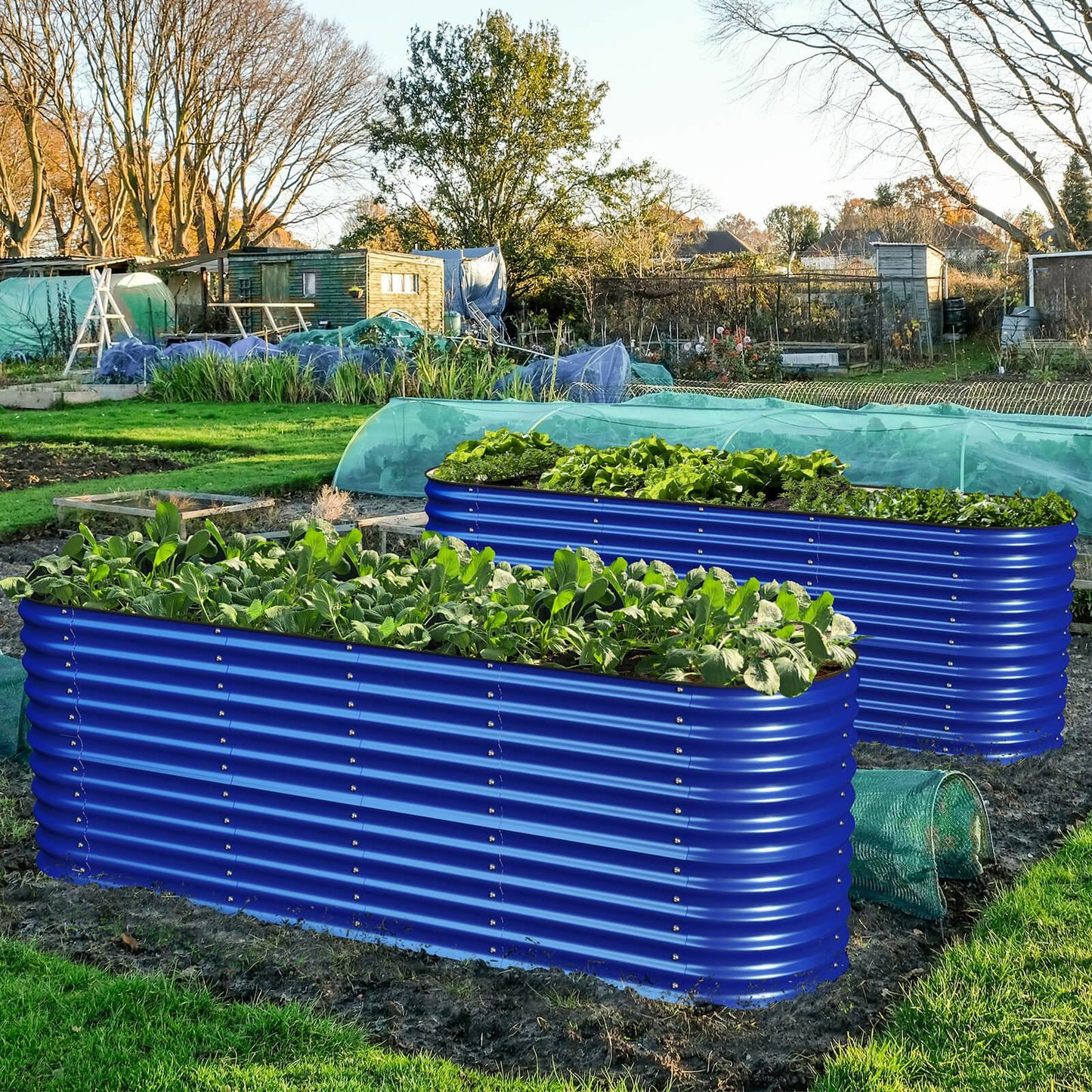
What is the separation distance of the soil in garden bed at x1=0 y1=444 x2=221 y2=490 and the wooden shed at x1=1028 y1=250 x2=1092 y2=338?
18915 mm

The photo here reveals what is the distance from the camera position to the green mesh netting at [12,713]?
5113 mm

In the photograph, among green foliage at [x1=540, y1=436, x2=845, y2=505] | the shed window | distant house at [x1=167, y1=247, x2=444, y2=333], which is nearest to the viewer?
green foliage at [x1=540, y1=436, x2=845, y2=505]

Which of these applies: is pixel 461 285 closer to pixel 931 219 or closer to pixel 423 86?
pixel 423 86

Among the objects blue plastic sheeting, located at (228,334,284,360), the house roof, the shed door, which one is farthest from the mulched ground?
the house roof

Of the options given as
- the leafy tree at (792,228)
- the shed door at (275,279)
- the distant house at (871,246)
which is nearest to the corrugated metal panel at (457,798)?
the shed door at (275,279)

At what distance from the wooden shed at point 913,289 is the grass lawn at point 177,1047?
2564 cm

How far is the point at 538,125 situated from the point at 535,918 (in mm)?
39339

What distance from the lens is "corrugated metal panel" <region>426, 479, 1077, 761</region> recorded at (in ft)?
17.7

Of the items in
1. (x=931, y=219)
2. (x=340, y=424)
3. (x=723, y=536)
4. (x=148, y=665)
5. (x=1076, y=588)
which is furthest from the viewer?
(x=931, y=219)

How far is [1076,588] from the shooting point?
7.05 m

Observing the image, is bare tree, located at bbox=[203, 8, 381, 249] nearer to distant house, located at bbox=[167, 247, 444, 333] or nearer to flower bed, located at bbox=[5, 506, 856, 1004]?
distant house, located at bbox=[167, 247, 444, 333]

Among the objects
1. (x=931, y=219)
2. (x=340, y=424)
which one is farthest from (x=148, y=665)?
(x=931, y=219)

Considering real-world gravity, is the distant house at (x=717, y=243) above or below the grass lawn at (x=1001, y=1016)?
above

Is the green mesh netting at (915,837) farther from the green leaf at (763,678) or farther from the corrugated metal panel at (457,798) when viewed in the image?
the green leaf at (763,678)
